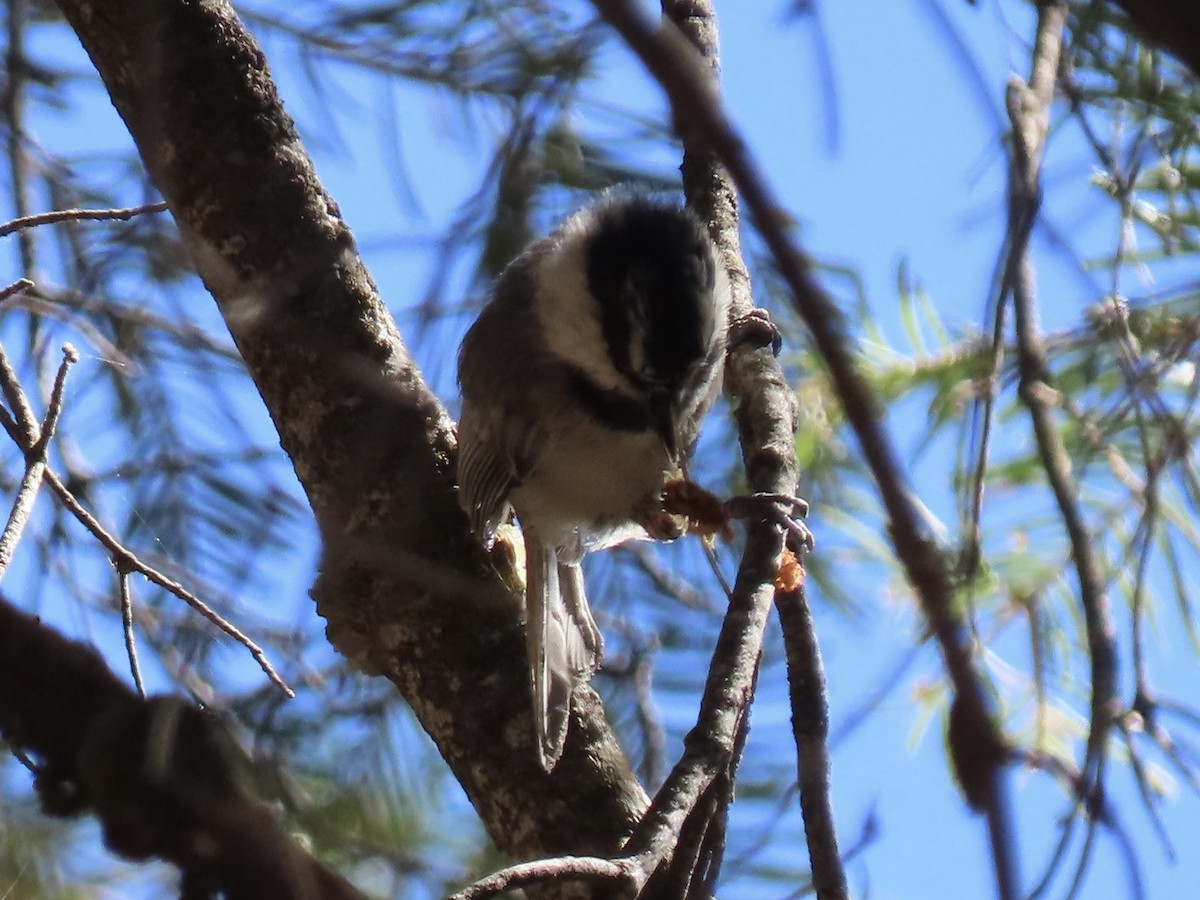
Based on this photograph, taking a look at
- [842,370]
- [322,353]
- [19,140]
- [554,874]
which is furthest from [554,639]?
[842,370]

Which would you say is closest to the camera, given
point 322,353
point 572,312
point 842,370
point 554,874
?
point 842,370

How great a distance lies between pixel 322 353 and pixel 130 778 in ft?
3.45

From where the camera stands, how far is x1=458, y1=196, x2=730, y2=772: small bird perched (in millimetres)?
1832

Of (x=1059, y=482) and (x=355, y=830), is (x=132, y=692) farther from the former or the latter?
(x=355, y=830)

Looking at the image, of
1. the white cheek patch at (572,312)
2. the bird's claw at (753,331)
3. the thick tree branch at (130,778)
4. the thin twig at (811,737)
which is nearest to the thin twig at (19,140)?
the white cheek patch at (572,312)

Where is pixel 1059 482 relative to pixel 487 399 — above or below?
below

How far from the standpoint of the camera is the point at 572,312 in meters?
2.03

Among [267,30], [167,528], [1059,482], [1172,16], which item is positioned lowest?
[1172,16]

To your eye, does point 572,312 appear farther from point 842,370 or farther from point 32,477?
point 842,370

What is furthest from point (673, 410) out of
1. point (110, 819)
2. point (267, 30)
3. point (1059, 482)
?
point (110, 819)

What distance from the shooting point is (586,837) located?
4.87ft

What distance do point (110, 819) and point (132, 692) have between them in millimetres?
70

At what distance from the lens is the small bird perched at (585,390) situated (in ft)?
6.01

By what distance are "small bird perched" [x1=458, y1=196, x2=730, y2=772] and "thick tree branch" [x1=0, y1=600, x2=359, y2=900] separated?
905mm
